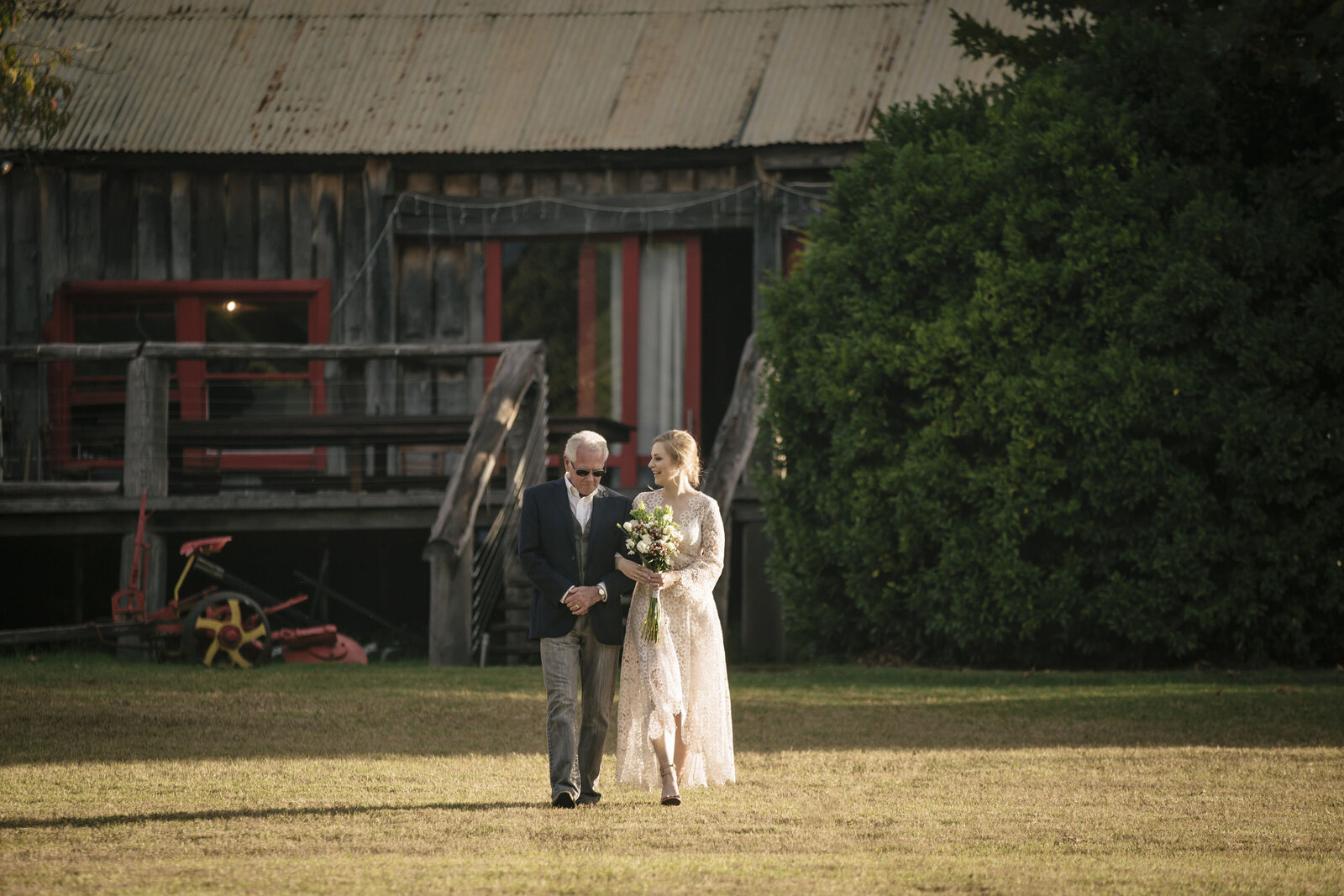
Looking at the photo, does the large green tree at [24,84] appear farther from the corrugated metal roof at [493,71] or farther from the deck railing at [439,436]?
the corrugated metal roof at [493,71]

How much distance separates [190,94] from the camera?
671 inches

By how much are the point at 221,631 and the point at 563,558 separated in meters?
5.57

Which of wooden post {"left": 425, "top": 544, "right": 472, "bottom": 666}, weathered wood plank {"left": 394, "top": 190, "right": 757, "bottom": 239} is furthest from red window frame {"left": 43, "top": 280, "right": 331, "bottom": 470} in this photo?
wooden post {"left": 425, "top": 544, "right": 472, "bottom": 666}

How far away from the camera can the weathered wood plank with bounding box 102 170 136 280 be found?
16.9 m

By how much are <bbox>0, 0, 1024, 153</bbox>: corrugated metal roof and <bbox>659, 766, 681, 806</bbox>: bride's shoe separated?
31.6 feet

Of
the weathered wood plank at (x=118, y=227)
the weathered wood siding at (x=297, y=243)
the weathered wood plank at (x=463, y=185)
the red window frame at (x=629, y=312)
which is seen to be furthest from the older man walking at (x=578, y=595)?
the weathered wood plank at (x=118, y=227)

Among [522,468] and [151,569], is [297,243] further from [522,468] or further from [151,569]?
[151,569]

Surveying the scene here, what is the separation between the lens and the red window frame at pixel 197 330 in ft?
54.8

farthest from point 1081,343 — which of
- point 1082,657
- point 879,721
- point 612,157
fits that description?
point 612,157

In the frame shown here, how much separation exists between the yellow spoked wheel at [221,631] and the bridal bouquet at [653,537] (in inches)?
220

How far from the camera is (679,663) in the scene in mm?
7684

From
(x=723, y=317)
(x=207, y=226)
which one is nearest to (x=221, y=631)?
(x=207, y=226)

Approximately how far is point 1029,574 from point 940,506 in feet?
2.73

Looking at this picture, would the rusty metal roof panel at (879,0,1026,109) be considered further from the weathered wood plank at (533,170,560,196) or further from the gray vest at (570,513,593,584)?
the gray vest at (570,513,593,584)
